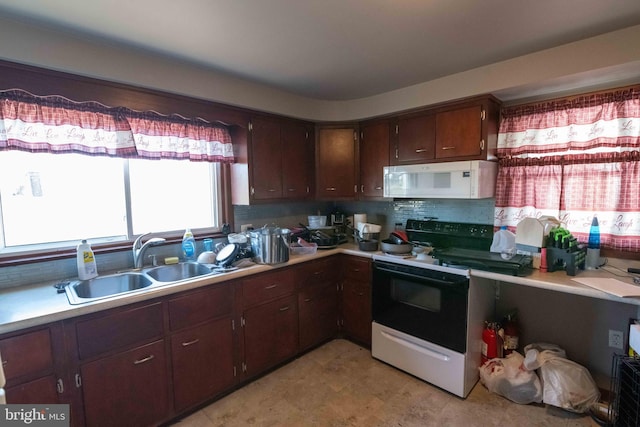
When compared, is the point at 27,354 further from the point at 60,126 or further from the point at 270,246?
the point at 270,246

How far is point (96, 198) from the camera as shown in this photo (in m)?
2.14

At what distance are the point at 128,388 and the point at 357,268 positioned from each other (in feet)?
5.83

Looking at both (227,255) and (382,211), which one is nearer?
(227,255)

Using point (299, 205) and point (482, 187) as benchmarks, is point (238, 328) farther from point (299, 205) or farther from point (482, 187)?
point (482, 187)

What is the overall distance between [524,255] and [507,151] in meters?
0.82

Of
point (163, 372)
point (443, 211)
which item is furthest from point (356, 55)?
point (163, 372)

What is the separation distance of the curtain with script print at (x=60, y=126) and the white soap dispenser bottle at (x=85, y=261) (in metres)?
0.58

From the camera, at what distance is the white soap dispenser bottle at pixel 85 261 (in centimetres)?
189

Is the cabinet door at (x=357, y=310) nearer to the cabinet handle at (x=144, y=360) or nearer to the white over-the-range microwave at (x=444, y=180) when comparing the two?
the white over-the-range microwave at (x=444, y=180)

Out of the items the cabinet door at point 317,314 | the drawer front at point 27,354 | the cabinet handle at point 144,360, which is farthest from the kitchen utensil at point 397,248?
the drawer front at point 27,354

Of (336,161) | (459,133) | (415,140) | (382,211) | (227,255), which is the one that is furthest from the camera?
(382,211)

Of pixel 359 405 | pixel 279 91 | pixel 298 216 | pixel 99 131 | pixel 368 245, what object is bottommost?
pixel 359 405

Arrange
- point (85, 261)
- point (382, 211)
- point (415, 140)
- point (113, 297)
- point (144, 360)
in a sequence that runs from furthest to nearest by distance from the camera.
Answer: point (382, 211) → point (415, 140) → point (85, 261) → point (144, 360) → point (113, 297)

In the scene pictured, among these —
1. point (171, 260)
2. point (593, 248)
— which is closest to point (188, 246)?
point (171, 260)
